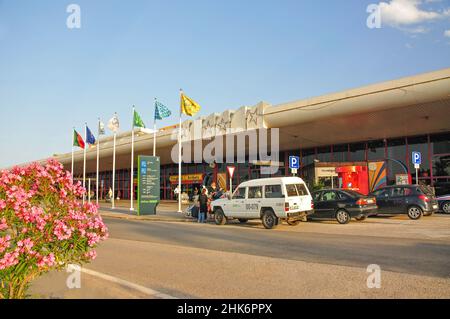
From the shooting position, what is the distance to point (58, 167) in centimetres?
629

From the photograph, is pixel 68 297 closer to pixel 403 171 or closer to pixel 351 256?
pixel 351 256

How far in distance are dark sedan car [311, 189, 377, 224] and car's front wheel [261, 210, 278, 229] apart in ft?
9.41

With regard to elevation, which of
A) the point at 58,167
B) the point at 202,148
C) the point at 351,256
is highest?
the point at 202,148

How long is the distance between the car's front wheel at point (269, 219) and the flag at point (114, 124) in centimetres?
2009

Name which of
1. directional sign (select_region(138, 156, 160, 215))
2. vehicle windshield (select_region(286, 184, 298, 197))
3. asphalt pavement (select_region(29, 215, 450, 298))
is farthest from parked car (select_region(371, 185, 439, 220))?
directional sign (select_region(138, 156, 160, 215))

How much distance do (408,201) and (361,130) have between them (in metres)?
9.88

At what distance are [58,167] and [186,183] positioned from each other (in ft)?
128

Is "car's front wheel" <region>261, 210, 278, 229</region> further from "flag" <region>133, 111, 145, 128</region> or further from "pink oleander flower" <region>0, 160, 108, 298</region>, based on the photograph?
"flag" <region>133, 111, 145, 128</region>

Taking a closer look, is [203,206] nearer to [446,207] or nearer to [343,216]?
[343,216]

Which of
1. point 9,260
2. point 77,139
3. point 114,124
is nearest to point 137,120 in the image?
point 114,124

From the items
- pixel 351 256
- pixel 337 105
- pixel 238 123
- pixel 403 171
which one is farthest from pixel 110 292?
pixel 403 171

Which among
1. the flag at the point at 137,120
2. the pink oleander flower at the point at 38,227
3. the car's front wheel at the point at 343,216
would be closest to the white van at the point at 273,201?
the car's front wheel at the point at 343,216

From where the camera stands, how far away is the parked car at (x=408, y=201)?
17.3m

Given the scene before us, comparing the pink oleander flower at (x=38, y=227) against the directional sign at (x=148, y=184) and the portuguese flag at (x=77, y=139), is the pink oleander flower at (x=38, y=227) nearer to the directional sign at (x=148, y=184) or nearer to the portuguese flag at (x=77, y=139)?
the directional sign at (x=148, y=184)
